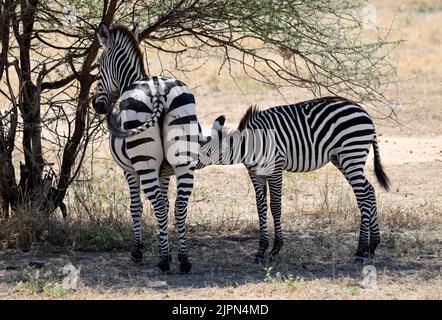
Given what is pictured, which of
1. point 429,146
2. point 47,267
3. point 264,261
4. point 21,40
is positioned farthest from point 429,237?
point 429,146

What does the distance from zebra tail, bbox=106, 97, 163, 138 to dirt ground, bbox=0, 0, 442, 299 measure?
4.12ft

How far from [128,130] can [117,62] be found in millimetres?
1048

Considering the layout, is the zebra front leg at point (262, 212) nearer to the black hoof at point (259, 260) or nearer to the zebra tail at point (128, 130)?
the black hoof at point (259, 260)

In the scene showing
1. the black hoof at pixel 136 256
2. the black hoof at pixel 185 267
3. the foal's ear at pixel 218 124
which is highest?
the foal's ear at pixel 218 124

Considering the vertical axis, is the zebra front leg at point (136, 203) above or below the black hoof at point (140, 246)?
above

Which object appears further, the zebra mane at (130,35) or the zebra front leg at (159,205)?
the zebra mane at (130,35)

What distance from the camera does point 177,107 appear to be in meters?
7.80

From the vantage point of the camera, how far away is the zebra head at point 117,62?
823 centimetres

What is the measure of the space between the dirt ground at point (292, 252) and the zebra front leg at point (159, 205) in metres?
0.15

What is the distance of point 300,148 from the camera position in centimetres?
878

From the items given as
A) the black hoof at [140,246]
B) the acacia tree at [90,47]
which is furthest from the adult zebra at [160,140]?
the acacia tree at [90,47]

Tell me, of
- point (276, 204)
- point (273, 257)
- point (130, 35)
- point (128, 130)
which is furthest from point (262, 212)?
point (130, 35)

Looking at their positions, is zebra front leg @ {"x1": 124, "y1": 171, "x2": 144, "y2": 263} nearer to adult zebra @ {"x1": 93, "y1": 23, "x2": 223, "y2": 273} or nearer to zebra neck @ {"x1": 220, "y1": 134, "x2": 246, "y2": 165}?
adult zebra @ {"x1": 93, "y1": 23, "x2": 223, "y2": 273}

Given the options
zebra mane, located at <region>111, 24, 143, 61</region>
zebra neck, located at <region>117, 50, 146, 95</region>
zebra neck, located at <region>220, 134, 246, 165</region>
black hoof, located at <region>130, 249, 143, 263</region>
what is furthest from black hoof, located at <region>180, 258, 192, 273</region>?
zebra mane, located at <region>111, 24, 143, 61</region>
